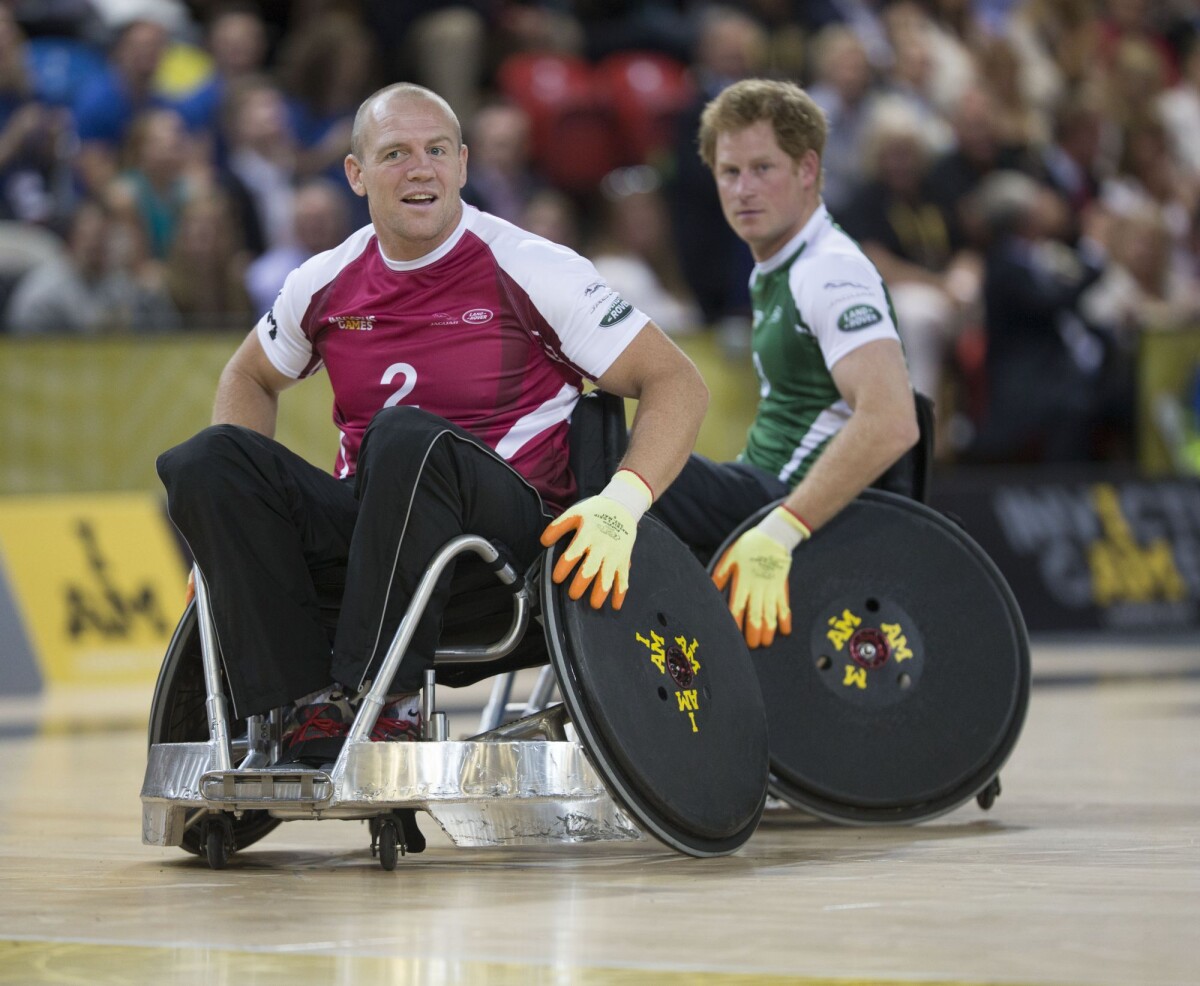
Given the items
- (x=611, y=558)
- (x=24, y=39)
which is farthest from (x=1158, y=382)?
(x=611, y=558)

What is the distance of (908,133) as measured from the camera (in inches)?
534

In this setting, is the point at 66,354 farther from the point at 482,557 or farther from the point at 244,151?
the point at 482,557

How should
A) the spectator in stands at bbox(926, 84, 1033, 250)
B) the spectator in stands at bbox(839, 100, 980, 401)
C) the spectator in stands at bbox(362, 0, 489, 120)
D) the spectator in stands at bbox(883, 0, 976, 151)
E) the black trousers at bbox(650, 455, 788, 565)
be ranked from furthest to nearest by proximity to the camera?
the spectator in stands at bbox(883, 0, 976, 151)
the spectator in stands at bbox(362, 0, 489, 120)
the spectator in stands at bbox(926, 84, 1033, 250)
the spectator in stands at bbox(839, 100, 980, 401)
the black trousers at bbox(650, 455, 788, 565)

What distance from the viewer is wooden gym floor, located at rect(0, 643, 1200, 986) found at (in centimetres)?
367

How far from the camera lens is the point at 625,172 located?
14.3m

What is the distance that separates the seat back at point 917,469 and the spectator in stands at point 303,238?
5831 mm

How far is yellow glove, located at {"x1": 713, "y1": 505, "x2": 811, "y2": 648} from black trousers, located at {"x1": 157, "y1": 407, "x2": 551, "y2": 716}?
1027 mm

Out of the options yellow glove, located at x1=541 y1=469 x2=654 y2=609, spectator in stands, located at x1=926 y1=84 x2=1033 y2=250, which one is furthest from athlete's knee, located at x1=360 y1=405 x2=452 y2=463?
spectator in stands, located at x1=926 y1=84 x2=1033 y2=250

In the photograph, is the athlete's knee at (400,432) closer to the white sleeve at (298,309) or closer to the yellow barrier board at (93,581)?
the white sleeve at (298,309)

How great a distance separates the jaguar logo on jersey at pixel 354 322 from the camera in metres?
5.55

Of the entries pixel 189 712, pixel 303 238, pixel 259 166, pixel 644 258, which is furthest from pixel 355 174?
pixel 644 258

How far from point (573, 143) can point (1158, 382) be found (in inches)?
161

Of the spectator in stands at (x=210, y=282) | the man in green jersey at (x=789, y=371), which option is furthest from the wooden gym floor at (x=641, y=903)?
the spectator in stands at (x=210, y=282)

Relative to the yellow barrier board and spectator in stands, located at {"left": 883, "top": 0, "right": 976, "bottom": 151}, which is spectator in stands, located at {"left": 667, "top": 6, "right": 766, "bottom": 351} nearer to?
spectator in stands, located at {"left": 883, "top": 0, "right": 976, "bottom": 151}
